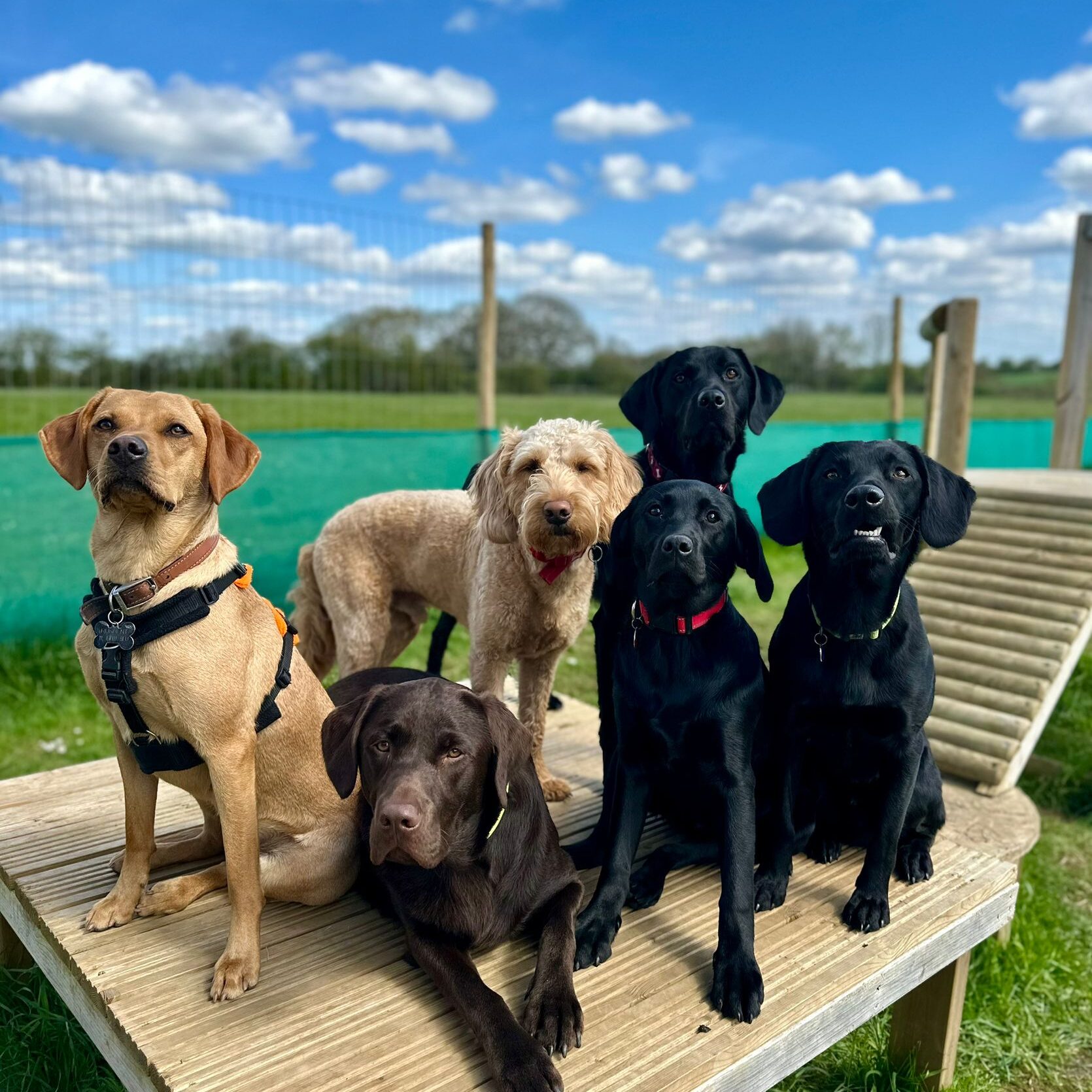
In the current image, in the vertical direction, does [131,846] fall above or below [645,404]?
below

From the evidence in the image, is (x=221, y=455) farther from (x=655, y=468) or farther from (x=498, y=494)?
(x=655, y=468)

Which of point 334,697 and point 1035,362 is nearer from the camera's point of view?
point 334,697

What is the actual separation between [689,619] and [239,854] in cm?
128

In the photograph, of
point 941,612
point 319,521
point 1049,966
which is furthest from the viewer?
point 319,521

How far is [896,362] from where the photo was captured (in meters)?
13.5

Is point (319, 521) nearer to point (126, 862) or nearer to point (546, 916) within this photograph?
point (126, 862)

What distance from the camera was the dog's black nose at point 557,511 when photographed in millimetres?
2861

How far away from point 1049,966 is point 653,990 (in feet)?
7.18

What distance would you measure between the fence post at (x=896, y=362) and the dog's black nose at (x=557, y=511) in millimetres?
11401

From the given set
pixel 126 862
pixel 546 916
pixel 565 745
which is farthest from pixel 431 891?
pixel 565 745

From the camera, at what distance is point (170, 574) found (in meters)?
2.28

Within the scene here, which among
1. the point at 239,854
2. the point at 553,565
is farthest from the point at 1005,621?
the point at 239,854

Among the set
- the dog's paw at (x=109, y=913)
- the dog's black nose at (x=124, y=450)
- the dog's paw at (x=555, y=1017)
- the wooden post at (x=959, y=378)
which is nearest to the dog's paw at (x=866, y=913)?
the dog's paw at (x=555, y=1017)

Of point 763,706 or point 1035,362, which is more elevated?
point 1035,362
